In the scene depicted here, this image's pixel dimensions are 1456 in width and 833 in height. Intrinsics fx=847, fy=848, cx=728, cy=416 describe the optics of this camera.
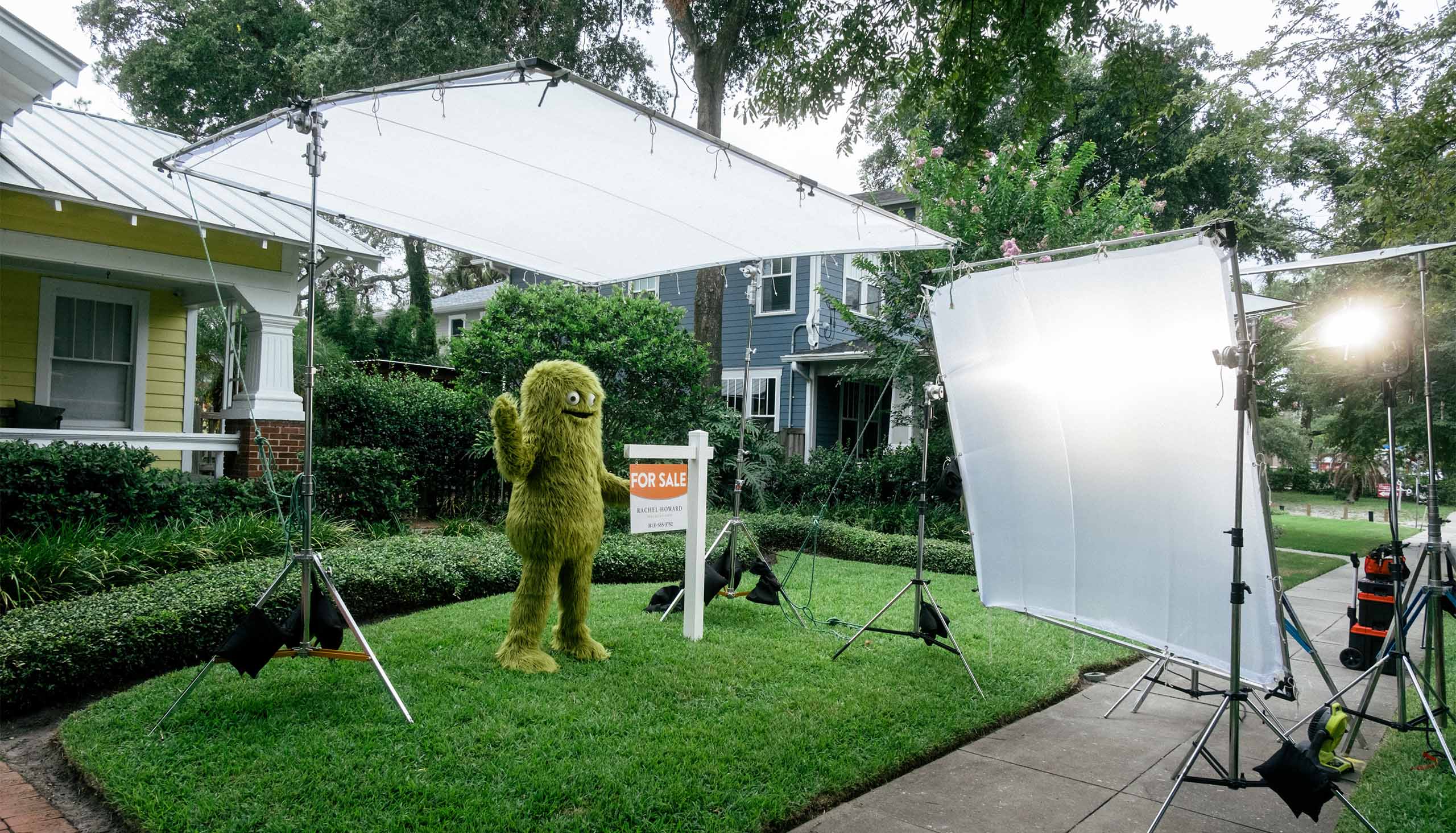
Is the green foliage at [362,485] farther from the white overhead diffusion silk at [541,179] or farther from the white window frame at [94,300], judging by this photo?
the white overhead diffusion silk at [541,179]

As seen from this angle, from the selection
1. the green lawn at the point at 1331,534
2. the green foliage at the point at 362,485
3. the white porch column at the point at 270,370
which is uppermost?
the white porch column at the point at 270,370

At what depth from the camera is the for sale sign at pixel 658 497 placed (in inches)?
215

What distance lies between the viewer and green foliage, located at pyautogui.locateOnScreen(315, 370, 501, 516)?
10102 mm

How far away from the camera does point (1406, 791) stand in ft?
11.9

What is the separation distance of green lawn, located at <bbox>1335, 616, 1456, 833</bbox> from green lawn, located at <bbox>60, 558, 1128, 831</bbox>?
61.0 inches

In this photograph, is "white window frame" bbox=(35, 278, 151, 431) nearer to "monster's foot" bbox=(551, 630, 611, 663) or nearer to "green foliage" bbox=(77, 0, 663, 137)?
"green foliage" bbox=(77, 0, 663, 137)

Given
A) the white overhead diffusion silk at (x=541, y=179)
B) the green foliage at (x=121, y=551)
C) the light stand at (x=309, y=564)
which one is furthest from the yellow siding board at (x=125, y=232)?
the light stand at (x=309, y=564)

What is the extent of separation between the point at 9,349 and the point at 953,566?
10191 mm

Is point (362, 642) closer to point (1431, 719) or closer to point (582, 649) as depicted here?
point (582, 649)

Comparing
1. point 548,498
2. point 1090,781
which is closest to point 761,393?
point 548,498

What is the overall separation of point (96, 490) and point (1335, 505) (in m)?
29.9

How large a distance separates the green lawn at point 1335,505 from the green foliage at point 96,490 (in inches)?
839

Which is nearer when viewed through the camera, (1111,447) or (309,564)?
(309,564)

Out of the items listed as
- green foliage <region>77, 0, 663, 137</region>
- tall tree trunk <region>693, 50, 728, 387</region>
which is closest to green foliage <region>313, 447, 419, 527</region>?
green foliage <region>77, 0, 663, 137</region>
